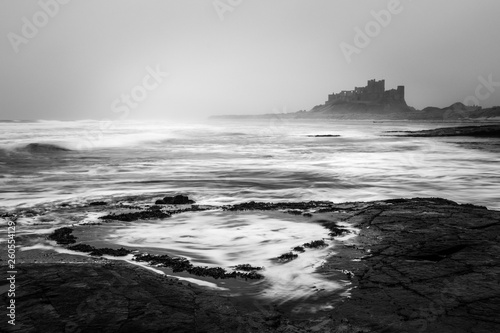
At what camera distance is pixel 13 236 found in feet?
21.1

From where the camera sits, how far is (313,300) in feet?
13.2

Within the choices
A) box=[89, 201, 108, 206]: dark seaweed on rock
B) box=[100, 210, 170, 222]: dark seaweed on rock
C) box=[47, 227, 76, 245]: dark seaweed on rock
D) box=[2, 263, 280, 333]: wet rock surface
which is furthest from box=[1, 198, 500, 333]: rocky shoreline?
box=[89, 201, 108, 206]: dark seaweed on rock

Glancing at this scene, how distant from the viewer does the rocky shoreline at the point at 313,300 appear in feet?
10.8

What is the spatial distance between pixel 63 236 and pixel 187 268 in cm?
289

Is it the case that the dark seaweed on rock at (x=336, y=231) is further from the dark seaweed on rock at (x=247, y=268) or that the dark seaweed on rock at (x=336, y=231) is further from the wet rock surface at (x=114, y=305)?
the wet rock surface at (x=114, y=305)

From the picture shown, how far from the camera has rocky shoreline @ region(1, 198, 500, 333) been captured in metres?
3.30

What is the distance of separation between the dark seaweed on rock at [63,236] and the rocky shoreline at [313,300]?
0.55m

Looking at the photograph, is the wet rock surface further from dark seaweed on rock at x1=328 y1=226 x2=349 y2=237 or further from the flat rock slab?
dark seaweed on rock at x1=328 y1=226 x2=349 y2=237

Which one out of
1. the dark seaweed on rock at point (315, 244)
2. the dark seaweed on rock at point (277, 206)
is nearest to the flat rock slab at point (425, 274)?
the dark seaweed on rock at point (315, 244)

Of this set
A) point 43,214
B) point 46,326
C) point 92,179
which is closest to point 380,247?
point 46,326

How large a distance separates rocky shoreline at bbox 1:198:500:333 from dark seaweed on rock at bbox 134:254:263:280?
1.38 feet

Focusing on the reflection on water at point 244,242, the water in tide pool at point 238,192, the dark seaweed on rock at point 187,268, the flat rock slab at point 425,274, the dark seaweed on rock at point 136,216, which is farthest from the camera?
the dark seaweed on rock at point 136,216

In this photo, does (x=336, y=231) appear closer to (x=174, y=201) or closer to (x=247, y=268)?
(x=247, y=268)

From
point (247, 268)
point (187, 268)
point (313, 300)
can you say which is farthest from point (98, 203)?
point (313, 300)
